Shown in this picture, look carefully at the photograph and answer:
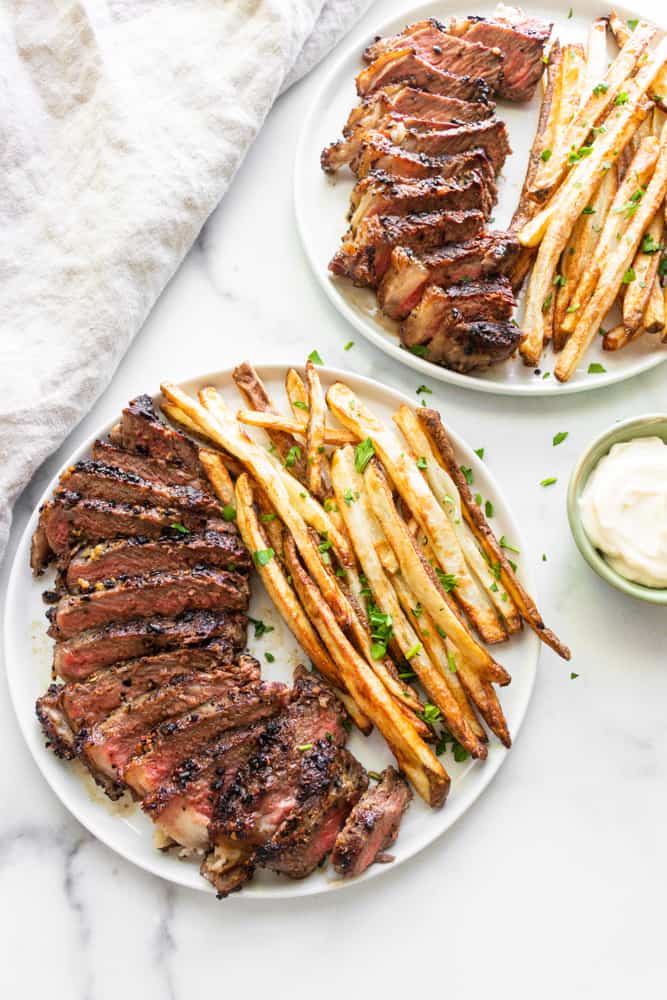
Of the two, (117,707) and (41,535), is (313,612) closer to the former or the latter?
(117,707)

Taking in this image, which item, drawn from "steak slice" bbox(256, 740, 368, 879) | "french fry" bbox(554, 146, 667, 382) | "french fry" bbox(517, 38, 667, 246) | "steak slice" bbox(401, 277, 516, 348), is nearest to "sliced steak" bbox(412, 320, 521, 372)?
"steak slice" bbox(401, 277, 516, 348)

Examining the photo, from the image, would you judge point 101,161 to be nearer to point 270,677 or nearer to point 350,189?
point 350,189

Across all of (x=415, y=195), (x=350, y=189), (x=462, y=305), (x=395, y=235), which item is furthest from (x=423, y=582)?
(x=350, y=189)

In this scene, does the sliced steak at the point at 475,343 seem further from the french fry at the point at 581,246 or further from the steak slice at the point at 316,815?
the steak slice at the point at 316,815

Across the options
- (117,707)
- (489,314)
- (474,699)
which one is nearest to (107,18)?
(489,314)

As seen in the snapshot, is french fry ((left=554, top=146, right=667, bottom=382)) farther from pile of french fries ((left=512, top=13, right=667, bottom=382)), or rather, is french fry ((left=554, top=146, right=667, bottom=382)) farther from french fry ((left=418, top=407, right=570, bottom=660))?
french fry ((left=418, top=407, right=570, bottom=660))
